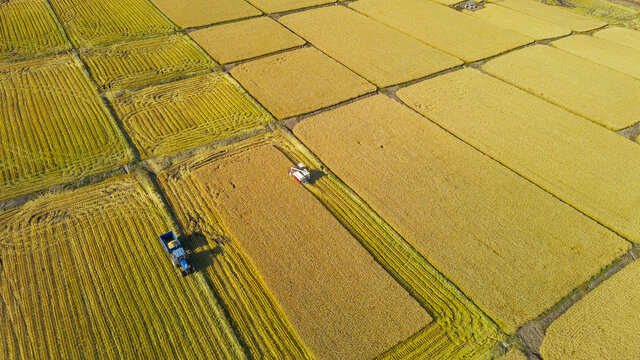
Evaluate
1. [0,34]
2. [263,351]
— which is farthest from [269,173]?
[0,34]

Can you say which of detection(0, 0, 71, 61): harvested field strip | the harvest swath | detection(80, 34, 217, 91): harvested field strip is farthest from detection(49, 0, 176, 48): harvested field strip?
the harvest swath

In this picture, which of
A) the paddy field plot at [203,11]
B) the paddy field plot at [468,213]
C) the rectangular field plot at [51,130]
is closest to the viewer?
the paddy field plot at [468,213]

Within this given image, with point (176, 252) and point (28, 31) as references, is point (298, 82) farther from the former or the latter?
point (28, 31)

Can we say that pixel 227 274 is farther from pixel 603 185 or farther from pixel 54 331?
pixel 603 185

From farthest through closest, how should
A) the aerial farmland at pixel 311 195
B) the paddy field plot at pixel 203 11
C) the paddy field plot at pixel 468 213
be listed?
the paddy field plot at pixel 203 11, the paddy field plot at pixel 468 213, the aerial farmland at pixel 311 195

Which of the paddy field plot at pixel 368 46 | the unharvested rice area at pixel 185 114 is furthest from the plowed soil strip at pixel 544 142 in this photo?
the unharvested rice area at pixel 185 114

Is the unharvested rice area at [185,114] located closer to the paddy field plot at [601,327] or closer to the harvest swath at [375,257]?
the harvest swath at [375,257]

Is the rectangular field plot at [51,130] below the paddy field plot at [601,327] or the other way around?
the other way around
